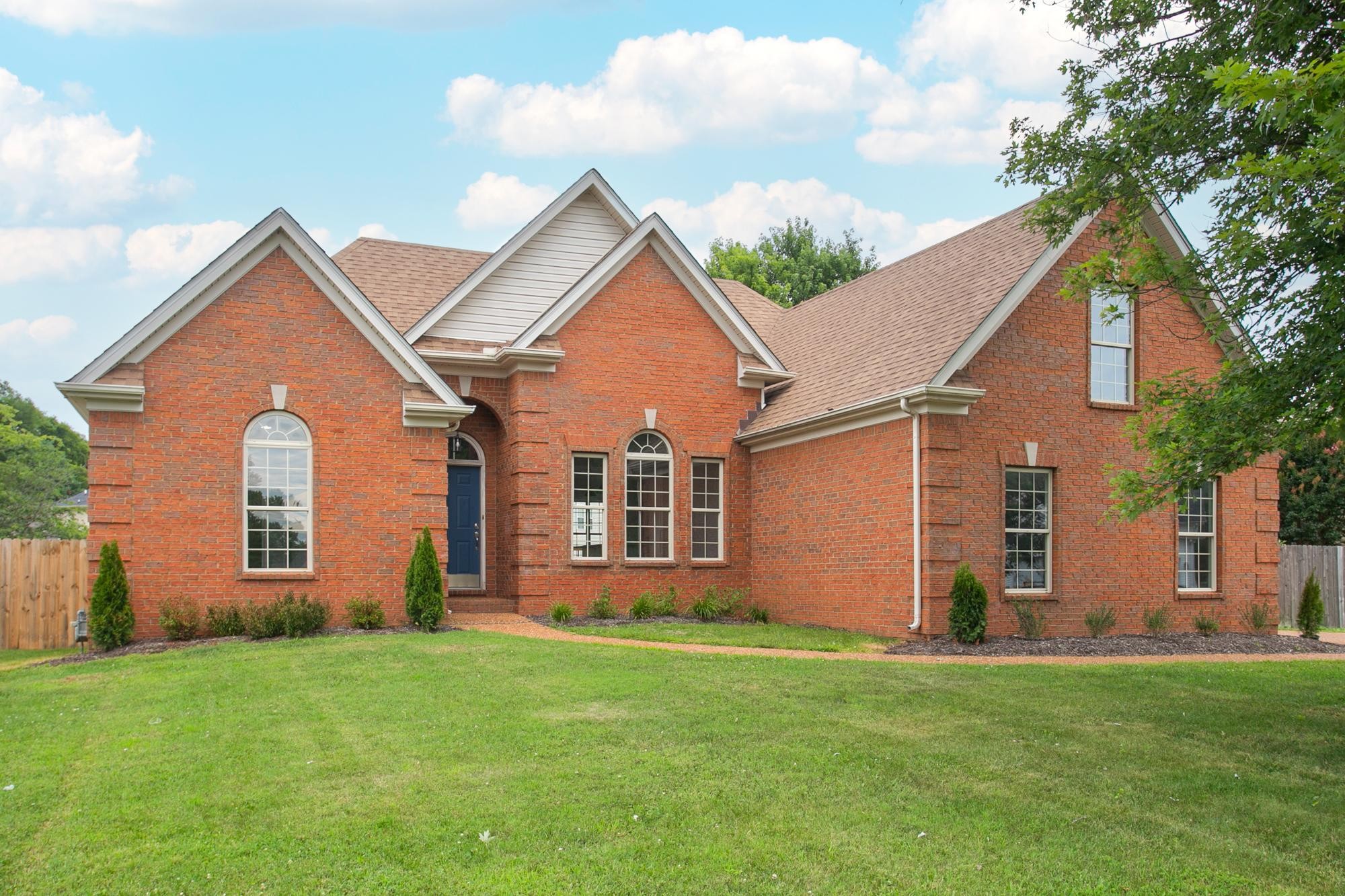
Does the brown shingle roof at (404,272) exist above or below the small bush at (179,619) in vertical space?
above

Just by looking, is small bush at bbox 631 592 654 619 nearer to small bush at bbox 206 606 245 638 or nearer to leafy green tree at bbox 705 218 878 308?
small bush at bbox 206 606 245 638

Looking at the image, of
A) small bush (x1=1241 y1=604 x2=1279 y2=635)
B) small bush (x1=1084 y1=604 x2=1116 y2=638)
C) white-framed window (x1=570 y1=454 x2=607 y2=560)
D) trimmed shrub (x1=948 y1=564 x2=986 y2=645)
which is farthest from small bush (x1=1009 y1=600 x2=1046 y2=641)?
white-framed window (x1=570 y1=454 x2=607 y2=560)

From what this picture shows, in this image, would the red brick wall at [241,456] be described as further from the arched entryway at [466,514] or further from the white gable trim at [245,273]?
the arched entryway at [466,514]

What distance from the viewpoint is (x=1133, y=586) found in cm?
1794

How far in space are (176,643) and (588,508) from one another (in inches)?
288

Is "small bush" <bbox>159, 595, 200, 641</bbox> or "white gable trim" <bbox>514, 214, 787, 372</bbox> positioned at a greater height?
"white gable trim" <bbox>514, 214, 787, 372</bbox>

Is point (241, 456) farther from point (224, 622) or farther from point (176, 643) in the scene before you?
point (176, 643)

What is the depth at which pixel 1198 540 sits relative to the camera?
18.9m

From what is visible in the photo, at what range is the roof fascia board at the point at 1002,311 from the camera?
16.4m

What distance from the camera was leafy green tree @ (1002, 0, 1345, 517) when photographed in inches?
320

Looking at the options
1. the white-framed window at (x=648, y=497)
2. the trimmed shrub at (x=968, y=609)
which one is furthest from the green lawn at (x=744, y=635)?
the white-framed window at (x=648, y=497)

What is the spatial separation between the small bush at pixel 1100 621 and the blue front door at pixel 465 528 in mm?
10919

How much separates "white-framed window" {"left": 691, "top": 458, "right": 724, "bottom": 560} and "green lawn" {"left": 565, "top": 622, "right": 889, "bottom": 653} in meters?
2.30

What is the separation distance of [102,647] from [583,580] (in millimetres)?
7826
